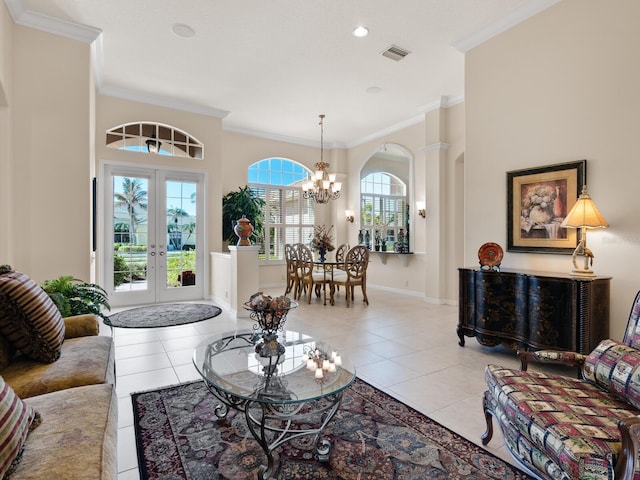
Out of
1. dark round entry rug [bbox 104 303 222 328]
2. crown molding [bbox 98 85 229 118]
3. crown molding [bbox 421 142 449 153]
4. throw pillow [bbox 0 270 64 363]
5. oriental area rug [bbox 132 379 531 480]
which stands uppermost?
crown molding [bbox 98 85 229 118]

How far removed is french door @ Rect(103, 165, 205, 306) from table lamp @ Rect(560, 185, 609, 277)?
18.5 ft

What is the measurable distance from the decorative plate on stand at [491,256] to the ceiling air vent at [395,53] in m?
2.70

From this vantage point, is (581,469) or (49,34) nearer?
(581,469)

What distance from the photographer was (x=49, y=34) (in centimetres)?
389

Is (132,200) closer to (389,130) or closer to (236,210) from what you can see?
(236,210)

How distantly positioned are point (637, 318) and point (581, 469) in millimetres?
1061

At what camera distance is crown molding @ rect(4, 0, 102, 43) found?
3586 mm

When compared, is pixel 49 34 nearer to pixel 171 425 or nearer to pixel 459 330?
pixel 171 425

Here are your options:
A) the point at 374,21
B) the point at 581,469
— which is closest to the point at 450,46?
the point at 374,21

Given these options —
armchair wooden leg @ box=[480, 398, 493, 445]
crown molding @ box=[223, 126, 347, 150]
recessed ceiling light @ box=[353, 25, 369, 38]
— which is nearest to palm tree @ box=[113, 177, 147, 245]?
crown molding @ box=[223, 126, 347, 150]

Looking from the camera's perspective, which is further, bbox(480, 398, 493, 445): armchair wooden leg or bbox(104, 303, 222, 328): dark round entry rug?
bbox(104, 303, 222, 328): dark round entry rug

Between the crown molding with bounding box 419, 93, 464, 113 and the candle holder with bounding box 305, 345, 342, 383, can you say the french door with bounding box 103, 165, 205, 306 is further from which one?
the candle holder with bounding box 305, 345, 342, 383

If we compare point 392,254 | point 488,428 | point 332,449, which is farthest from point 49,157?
point 392,254

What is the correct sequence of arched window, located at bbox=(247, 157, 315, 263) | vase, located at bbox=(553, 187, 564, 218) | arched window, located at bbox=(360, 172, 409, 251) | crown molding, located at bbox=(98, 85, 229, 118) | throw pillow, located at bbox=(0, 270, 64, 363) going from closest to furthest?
throw pillow, located at bbox=(0, 270, 64, 363), vase, located at bbox=(553, 187, 564, 218), crown molding, located at bbox=(98, 85, 229, 118), arched window, located at bbox=(247, 157, 315, 263), arched window, located at bbox=(360, 172, 409, 251)
